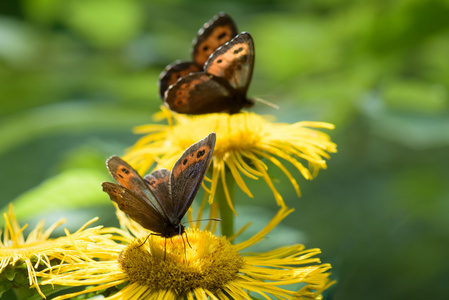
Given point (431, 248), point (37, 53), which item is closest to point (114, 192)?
point (431, 248)

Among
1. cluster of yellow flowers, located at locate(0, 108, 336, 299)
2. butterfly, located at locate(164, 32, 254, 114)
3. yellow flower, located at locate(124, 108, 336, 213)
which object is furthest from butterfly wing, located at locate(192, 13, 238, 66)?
cluster of yellow flowers, located at locate(0, 108, 336, 299)

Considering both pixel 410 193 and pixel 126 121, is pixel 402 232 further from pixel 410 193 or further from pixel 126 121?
pixel 126 121

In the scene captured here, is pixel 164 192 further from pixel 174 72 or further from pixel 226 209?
pixel 174 72

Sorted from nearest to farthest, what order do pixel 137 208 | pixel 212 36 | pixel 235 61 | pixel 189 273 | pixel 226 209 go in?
pixel 189 273 → pixel 137 208 → pixel 226 209 → pixel 235 61 → pixel 212 36


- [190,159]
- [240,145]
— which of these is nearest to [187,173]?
[190,159]

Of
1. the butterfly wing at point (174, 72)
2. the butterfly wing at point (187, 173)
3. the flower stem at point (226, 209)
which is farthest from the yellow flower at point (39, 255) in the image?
the butterfly wing at point (174, 72)

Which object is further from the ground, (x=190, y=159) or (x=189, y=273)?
(x=190, y=159)

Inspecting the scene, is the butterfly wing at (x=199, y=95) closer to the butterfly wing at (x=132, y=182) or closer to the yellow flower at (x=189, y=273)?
the butterfly wing at (x=132, y=182)
